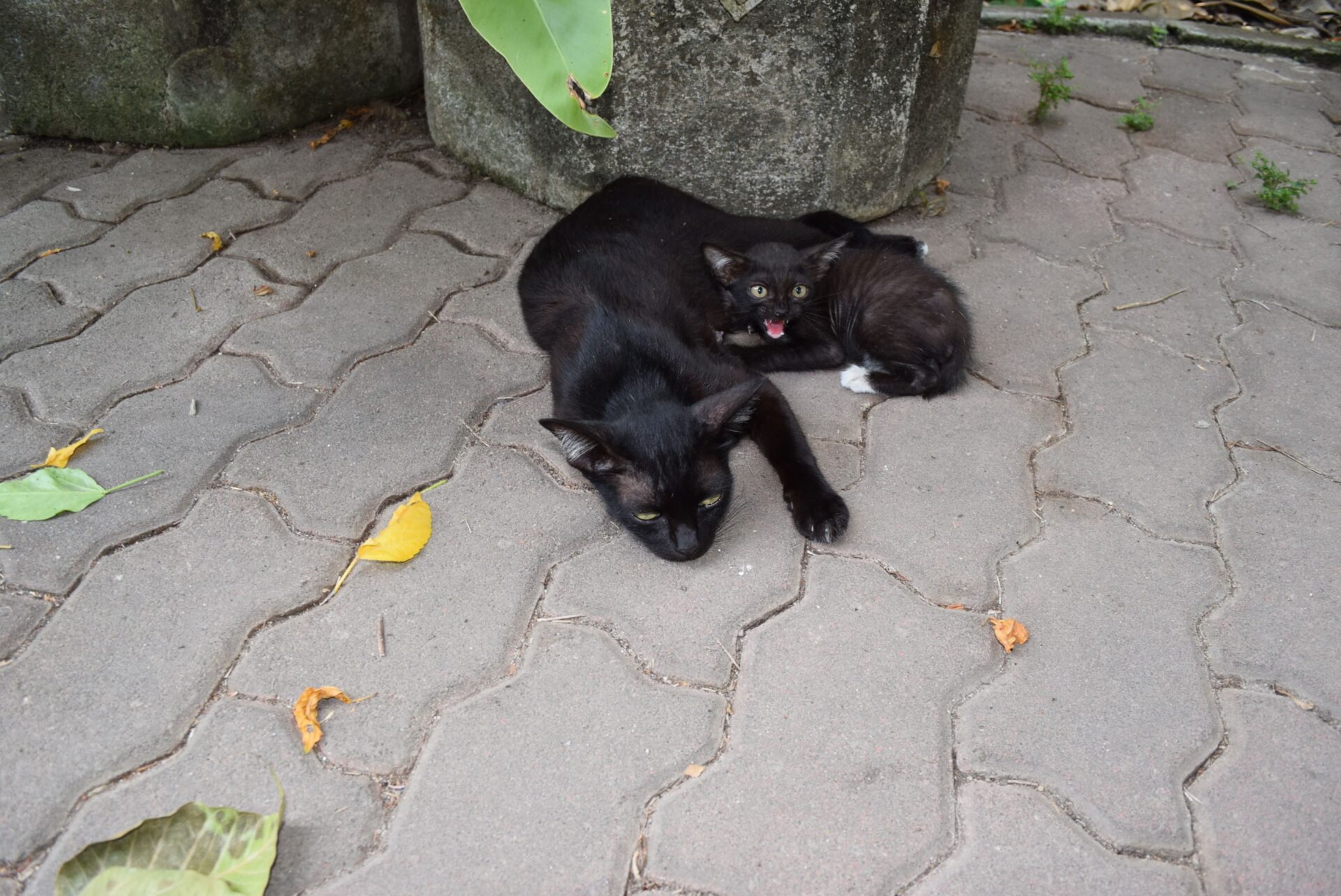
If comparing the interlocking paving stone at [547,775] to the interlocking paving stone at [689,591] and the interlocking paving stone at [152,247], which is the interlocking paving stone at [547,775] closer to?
the interlocking paving stone at [689,591]

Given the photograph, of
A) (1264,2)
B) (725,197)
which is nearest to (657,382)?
(725,197)

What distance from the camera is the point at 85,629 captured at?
233 centimetres

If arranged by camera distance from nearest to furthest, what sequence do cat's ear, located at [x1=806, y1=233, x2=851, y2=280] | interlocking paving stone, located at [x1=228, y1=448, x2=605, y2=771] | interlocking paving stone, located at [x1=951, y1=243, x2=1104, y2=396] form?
interlocking paving stone, located at [x1=228, y1=448, x2=605, y2=771]
interlocking paving stone, located at [x1=951, y1=243, x2=1104, y2=396]
cat's ear, located at [x1=806, y1=233, x2=851, y2=280]

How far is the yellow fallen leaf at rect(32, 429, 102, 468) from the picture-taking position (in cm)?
276

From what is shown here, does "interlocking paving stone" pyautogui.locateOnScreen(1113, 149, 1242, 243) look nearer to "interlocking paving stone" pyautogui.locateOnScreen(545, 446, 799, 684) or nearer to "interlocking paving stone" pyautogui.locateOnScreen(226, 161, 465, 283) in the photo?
"interlocking paving stone" pyautogui.locateOnScreen(545, 446, 799, 684)

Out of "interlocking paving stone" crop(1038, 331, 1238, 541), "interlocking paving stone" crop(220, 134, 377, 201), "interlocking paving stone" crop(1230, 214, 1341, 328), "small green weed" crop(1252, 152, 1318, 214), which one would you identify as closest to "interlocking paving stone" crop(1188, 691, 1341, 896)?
"interlocking paving stone" crop(1038, 331, 1238, 541)

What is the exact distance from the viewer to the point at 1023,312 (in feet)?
11.7

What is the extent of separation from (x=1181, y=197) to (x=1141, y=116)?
701 mm

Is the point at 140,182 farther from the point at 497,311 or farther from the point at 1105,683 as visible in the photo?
the point at 1105,683

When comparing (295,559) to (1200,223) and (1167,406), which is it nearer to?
(1167,406)

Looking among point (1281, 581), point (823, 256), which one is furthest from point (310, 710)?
point (1281, 581)

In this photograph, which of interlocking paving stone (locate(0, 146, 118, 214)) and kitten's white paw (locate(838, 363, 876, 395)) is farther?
interlocking paving stone (locate(0, 146, 118, 214))

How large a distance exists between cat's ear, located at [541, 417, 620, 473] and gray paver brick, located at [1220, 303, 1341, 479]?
6.44 feet

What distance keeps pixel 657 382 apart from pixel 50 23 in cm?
301
